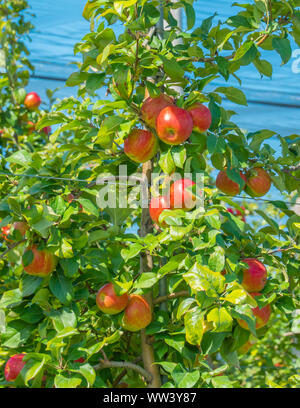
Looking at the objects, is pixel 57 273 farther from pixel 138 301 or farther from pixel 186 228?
pixel 186 228

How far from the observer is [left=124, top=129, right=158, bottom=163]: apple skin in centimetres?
103

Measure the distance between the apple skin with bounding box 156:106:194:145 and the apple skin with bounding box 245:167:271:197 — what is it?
24 centimetres

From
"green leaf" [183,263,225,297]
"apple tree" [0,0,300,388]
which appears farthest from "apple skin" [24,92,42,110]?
"green leaf" [183,263,225,297]

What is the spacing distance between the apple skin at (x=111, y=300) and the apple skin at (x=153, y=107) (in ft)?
1.12

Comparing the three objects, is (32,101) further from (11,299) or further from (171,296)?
(171,296)

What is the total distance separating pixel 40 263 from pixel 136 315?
0.70 feet

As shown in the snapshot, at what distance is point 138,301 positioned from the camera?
1004 millimetres

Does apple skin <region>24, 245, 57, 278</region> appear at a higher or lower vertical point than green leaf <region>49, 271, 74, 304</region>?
higher

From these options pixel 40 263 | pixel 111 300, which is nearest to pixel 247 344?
pixel 111 300

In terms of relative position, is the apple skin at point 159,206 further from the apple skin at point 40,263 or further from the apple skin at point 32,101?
the apple skin at point 32,101

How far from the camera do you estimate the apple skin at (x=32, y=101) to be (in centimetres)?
219

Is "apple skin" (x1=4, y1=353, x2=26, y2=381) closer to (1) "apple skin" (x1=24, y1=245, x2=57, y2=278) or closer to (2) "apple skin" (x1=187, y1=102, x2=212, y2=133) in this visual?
(1) "apple skin" (x1=24, y1=245, x2=57, y2=278)

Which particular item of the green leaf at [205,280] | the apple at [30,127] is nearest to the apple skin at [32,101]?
the apple at [30,127]
